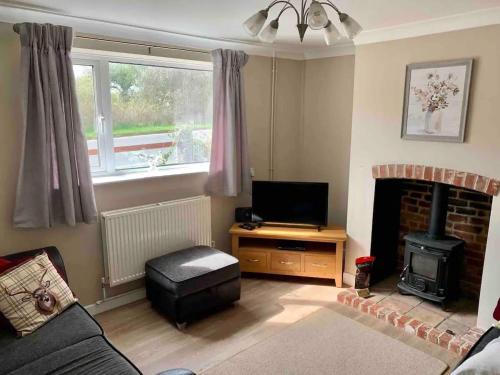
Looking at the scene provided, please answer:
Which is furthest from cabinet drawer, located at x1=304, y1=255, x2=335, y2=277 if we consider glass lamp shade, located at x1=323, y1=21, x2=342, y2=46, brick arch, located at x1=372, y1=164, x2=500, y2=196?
glass lamp shade, located at x1=323, y1=21, x2=342, y2=46

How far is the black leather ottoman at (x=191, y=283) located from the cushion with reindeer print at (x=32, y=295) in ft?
2.49

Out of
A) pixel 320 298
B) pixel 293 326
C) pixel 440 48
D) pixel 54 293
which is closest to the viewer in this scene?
pixel 54 293

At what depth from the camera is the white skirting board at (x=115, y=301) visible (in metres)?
3.17

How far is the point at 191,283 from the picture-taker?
2920mm

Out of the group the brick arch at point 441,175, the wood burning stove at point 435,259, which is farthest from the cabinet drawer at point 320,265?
the brick arch at point 441,175

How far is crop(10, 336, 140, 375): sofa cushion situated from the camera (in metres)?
1.80

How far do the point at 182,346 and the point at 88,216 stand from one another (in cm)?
120

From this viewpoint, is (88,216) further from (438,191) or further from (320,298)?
(438,191)

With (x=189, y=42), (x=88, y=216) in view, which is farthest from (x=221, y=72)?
(x=88, y=216)

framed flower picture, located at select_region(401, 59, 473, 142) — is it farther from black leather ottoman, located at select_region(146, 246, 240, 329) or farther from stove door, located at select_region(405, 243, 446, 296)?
black leather ottoman, located at select_region(146, 246, 240, 329)

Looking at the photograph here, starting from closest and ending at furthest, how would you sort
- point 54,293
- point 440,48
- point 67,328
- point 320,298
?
point 67,328
point 54,293
point 440,48
point 320,298

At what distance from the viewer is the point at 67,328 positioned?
2133mm

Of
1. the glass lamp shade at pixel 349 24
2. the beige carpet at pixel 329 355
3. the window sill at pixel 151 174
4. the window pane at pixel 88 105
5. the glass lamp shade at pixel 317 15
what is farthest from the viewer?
the window sill at pixel 151 174

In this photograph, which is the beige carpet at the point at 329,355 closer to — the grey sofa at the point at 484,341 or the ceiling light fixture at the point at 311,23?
the grey sofa at the point at 484,341
